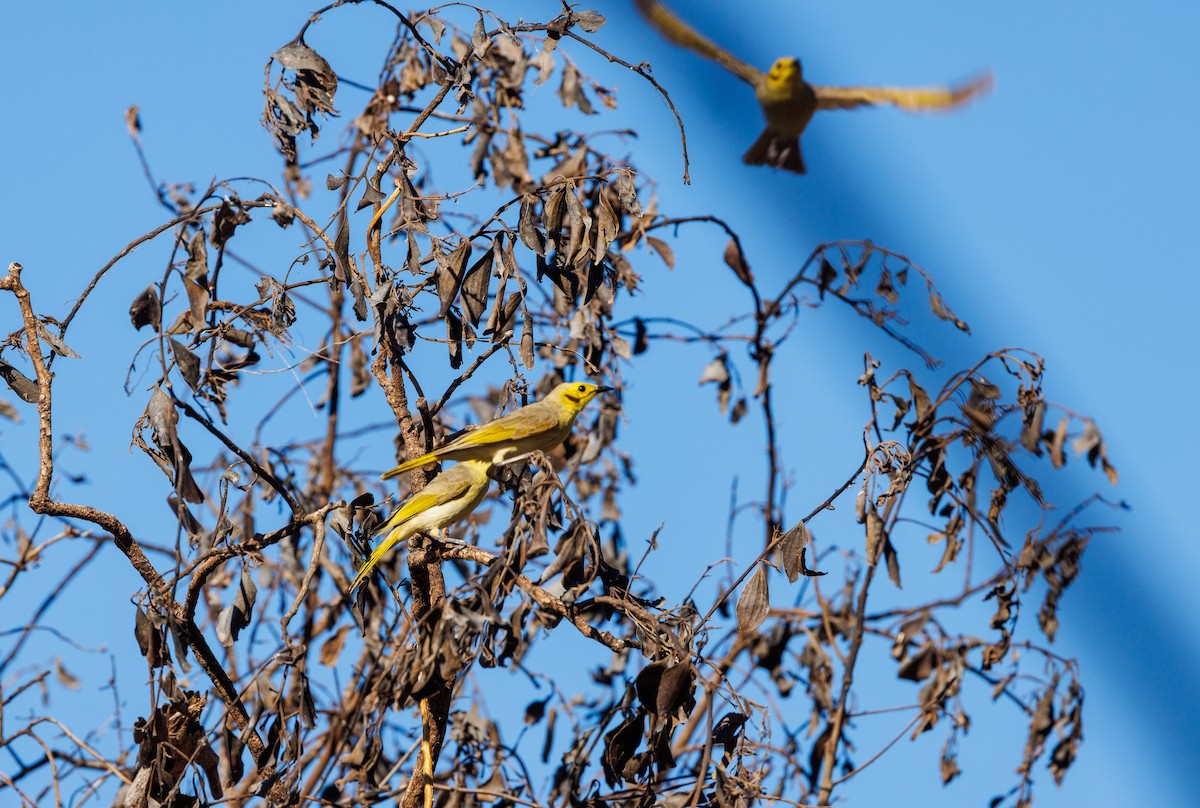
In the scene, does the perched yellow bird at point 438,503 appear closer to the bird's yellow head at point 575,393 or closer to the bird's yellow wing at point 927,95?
the bird's yellow head at point 575,393

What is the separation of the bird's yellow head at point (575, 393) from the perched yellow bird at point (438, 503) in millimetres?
842

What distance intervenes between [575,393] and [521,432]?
811 mm

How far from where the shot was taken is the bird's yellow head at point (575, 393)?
183 inches

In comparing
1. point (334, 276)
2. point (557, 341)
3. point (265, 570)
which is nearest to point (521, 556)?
point (334, 276)

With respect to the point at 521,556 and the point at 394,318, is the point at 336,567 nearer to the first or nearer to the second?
the point at 394,318

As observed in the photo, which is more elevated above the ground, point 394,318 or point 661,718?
point 394,318

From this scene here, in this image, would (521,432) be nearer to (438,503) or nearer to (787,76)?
(438,503)

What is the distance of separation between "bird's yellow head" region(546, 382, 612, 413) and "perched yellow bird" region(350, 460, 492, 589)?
0.84 m

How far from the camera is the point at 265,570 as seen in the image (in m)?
5.60

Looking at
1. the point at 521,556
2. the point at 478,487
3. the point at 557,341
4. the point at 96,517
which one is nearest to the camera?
the point at 521,556

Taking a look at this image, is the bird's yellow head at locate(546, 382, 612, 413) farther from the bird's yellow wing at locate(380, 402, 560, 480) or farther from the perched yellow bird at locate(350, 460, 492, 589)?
the perched yellow bird at locate(350, 460, 492, 589)

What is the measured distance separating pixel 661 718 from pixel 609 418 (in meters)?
2.45

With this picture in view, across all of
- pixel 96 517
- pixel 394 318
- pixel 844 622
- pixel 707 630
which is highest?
pixel 844 622

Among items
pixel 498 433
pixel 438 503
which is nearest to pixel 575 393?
pixel 498 433
